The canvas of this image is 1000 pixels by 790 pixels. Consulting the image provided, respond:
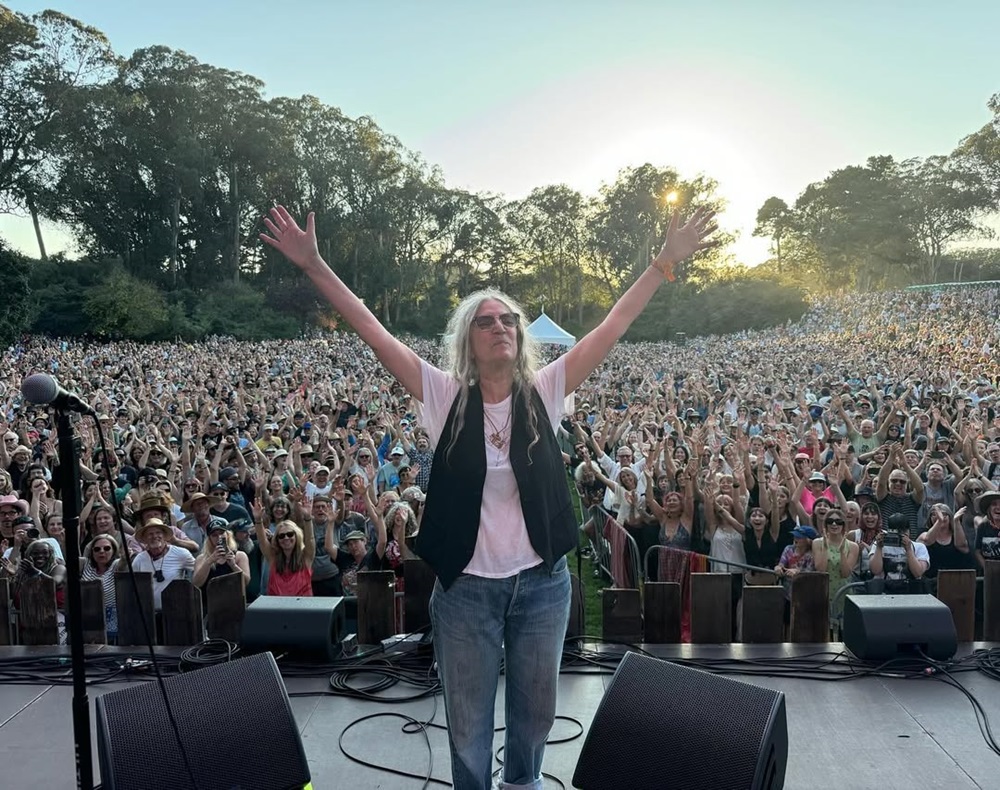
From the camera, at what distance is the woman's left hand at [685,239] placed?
8.25 ft

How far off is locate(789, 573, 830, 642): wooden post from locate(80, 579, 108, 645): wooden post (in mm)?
3285

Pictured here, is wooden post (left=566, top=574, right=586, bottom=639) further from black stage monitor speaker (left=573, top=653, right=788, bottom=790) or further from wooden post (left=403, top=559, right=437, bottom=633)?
black stage monitor speaker (left=573, top=653, right=788, bottom=790)

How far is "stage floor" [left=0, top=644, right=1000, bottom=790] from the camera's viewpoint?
2.67 meters

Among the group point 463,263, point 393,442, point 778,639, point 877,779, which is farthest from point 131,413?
point 463,263

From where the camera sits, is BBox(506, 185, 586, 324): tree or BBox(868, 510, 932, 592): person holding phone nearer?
BBox(868, 510, 932, 592): person holding phone

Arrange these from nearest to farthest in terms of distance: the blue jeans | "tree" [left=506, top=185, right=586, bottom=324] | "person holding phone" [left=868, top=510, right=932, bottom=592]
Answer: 1. the blue jeans
2. "person holding phone" [left=868, top=510, right=932, bottom=592]
3. "tree" [left=506, top=185, right=586, bottom=324]

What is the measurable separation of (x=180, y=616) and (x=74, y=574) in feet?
5.33

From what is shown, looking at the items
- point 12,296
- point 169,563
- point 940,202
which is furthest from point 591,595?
point 940,202

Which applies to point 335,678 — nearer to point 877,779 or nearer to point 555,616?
point 555,616

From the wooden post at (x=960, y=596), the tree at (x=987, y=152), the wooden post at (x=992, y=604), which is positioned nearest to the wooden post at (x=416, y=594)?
Answer: the wooden post at (x=960, y=596)

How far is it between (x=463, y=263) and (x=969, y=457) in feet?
171

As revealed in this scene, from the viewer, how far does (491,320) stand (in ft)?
7.23

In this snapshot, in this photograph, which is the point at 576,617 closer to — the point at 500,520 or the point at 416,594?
the point at 416,594

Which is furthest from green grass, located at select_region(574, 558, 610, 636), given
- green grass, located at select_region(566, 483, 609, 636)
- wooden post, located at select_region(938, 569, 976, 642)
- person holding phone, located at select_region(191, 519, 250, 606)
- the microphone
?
the microphone
